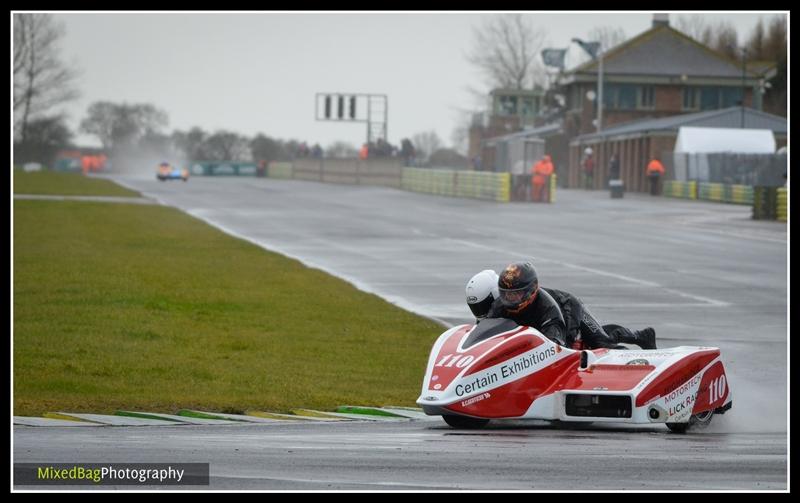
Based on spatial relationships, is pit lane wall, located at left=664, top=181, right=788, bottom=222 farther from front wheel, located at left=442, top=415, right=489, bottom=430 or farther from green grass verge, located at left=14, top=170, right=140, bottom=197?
front wheel, located at left=442, top=415, right=489, bottom=430

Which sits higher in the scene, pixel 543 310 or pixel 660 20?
pixel 660 20

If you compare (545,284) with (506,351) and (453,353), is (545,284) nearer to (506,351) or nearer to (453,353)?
(453,353)

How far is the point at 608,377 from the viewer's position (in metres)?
10.8

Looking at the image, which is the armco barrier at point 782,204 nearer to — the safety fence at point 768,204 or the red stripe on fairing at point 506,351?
the safety fence at point 768,204

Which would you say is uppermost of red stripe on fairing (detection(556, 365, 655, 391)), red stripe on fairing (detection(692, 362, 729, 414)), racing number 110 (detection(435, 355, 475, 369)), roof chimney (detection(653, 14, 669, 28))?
roof chimney (detection(653, 14, 669, 28))

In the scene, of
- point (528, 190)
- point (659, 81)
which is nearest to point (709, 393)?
point (528, 190)

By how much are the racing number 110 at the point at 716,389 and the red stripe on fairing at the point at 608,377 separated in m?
0.62

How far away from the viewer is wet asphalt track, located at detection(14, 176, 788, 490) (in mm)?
8641

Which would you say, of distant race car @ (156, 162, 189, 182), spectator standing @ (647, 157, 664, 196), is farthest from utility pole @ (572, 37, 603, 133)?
distant race car @ (156, 162, 189, 182)

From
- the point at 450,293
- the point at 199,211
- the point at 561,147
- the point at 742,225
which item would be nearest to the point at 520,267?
the point at 450,293

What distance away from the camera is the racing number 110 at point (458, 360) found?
34.8ft

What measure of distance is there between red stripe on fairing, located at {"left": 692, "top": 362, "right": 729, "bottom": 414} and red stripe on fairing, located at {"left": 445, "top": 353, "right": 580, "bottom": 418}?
110 cm

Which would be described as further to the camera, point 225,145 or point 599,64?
point 225,145

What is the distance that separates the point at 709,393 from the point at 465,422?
188 cm
